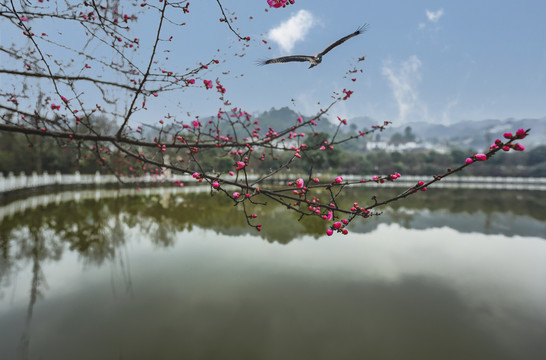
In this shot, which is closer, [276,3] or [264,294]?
[276,3]

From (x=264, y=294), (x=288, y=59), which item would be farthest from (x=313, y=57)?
(x=264, y=294)

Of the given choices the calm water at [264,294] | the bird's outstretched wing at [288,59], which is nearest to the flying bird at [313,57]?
the bird's outstretched wing at [288,59]

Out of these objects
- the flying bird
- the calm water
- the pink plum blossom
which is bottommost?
the calm water

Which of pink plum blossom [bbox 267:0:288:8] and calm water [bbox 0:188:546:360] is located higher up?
pink plum blossom [bbox 267:0:288:8]

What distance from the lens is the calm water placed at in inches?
127

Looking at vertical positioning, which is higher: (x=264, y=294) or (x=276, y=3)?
(x=276, y=3)

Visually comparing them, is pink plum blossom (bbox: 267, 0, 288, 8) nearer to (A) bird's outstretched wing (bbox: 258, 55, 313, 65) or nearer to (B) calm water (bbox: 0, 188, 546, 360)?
(A) bird's outstretched wing (bbox: 258, 55, 313, 65)

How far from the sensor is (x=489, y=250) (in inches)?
283

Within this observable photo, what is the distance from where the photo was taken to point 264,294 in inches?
177

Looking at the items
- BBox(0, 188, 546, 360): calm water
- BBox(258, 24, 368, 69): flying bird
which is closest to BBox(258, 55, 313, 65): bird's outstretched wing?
BBox(258, 24, 368, 69): flying bird

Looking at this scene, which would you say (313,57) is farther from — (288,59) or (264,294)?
(264,294)

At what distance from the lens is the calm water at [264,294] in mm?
3238

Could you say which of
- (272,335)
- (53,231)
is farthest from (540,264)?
(53,231)

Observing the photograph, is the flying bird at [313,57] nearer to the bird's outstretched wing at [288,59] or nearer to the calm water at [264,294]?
the bird's outstretched wing at [288,59]
